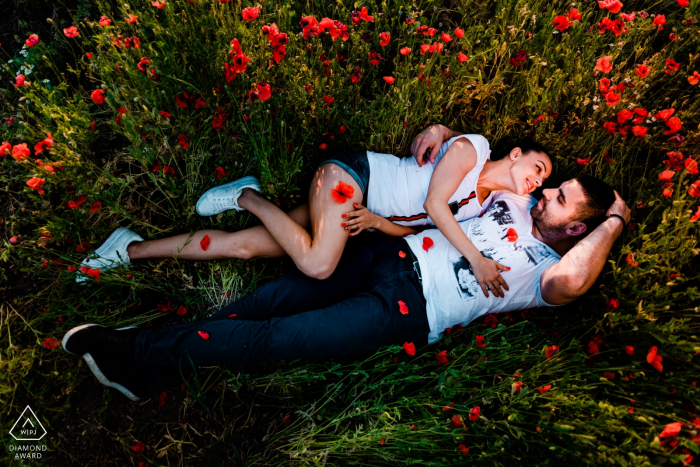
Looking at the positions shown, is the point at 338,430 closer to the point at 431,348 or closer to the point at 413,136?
the point at 431,348

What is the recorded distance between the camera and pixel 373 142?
2730mm

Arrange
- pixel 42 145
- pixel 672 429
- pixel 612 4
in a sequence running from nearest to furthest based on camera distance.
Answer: pixel 672 429, pixel 42 145, pixel 612 4

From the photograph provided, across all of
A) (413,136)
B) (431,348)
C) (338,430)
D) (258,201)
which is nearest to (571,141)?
(413,136)

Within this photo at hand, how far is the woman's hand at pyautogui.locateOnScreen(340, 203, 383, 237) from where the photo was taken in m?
2.31

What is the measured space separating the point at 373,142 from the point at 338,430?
6.47 feet

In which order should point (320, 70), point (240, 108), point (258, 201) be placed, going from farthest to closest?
point (320, 70), point (258, 201), point (240, 108)

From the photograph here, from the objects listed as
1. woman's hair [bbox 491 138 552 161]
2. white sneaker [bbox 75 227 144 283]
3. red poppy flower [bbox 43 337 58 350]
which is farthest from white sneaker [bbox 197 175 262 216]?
woman's hair [bbox 491 138 552 161]

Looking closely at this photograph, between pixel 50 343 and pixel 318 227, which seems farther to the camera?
pixel 318 227

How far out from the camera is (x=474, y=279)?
2246mm

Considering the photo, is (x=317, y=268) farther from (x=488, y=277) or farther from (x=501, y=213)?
(x=501, y=213)

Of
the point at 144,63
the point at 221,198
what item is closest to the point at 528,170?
the point at 221,198

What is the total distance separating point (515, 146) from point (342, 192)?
52.4 inches

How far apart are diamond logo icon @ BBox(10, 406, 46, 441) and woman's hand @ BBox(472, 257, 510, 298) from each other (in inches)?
108

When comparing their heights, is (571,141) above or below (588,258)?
above
